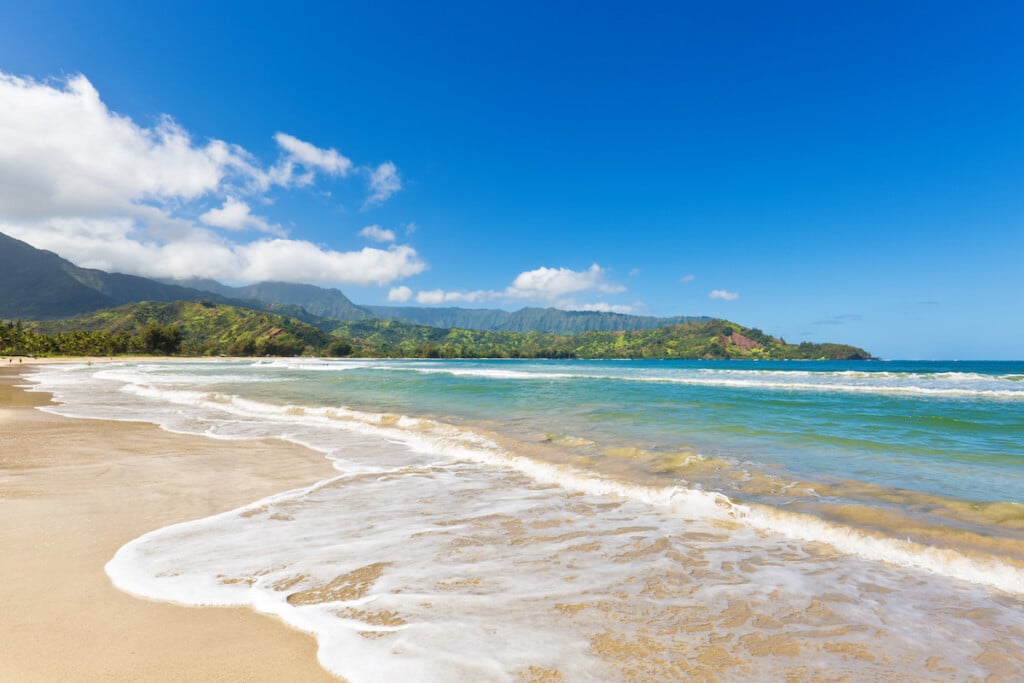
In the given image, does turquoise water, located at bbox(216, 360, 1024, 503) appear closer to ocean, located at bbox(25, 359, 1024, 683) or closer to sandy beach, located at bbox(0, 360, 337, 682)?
ocean, located at bbox(25, 359, 1024, 683)

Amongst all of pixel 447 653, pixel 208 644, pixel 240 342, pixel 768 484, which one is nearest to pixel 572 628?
pixel 447 653

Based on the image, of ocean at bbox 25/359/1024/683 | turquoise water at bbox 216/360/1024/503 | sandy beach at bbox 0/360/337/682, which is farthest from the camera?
turquoise water at bbox 216/360/1024/503

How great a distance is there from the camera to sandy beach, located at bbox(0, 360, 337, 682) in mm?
3115

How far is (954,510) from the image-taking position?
676 cm

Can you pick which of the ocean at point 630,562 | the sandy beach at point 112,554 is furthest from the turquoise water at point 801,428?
the sandy beach at point 112,554

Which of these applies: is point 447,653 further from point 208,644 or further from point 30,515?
point 30,515

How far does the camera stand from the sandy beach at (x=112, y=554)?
312cm

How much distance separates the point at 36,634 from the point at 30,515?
4.05 metres

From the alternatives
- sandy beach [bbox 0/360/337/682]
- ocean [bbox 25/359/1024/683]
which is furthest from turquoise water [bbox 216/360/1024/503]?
sandy beach [bbox 0/360/337/682]

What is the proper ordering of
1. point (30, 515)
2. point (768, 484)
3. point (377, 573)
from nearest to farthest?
1. point (377, 573)
2. point (30, 515)
3. point (768, 484)

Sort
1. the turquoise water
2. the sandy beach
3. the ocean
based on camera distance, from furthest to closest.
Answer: the turquoise water
the ocean
the sandy beach

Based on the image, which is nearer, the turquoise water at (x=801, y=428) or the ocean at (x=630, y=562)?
the ocean at (x=630, y=562)

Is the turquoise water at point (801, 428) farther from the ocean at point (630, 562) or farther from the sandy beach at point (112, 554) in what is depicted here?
the sandy beach at point (112, 554)

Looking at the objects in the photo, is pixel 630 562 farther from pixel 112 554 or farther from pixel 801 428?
pixel 801 428
